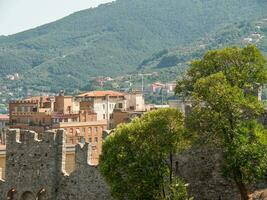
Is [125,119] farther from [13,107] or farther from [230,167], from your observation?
[230,167]

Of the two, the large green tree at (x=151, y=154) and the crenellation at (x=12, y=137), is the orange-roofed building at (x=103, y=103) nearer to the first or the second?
the crenellation at (x=12, y=137)

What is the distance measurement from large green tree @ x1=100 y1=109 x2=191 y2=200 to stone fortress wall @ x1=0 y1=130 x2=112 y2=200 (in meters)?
6.64

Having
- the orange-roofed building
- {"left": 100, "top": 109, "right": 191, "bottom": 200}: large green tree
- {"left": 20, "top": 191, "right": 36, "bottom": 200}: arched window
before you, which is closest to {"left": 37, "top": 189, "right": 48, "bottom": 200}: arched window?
{"left": 20, "top": 191, "right": 36, "bottom": 200}: arched window

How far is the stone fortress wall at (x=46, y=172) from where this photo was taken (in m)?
45.4

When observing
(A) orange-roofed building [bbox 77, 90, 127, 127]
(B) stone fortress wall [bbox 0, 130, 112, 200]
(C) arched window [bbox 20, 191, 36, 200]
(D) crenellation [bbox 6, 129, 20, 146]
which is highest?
(A) orange-roofed building [bbox 77, 90, 127, 127]

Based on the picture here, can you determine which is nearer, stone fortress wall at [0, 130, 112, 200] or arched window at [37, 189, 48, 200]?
stone fortress wall at [0, 130, 112, 200]

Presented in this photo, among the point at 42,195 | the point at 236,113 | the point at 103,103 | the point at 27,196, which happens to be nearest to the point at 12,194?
the point at 27,196

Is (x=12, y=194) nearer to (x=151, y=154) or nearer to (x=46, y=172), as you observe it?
(x=46, y=172)

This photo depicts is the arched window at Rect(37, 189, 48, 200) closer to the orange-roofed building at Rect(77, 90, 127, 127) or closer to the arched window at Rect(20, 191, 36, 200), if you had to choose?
the arched window at Rect(20, 191, 36, 200)

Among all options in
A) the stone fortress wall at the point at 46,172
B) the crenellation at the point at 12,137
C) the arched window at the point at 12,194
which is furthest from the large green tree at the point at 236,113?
the arched window at the point at 12,194

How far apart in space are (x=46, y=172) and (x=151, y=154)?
474 inches

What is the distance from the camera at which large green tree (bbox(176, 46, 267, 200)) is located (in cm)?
3541

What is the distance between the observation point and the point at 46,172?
47469 mm

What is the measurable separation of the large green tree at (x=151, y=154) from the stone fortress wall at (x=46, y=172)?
664cm
